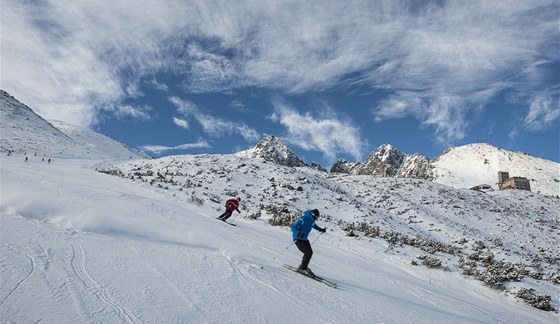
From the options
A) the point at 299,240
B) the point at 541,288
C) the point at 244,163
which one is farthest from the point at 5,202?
the point at 244,163

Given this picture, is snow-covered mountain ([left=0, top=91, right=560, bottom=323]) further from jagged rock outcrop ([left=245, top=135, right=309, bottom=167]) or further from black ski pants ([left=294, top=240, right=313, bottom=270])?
jagged rock outcrop ([left=245, top=135, right=309, bottom=167])

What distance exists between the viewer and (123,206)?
45.4 ft

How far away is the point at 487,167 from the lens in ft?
358

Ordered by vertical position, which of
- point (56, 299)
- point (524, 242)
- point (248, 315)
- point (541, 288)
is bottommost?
point (56, 299)

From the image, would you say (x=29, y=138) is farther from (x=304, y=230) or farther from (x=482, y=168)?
(x=482, y=168)

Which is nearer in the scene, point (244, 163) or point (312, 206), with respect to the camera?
point (312, 206)

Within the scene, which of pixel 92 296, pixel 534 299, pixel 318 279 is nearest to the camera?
pixel 92 296

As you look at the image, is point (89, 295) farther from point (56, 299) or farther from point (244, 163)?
point (244, 163)

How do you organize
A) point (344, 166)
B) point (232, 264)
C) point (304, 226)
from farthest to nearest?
point (344, 166)
point (304, 226)
point (232, 264)

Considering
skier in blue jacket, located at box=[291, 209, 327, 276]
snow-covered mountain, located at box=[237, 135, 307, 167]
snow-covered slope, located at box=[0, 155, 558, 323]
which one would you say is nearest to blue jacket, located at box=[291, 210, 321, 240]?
skier in blue jacket, located at box=[291, 209, 327, 276]

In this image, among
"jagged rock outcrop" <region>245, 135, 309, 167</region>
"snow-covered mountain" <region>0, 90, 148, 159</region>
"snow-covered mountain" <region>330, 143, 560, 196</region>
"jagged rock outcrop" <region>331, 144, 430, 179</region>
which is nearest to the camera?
"snow-covered mountain" <region>0, 90, 148, 159</region>

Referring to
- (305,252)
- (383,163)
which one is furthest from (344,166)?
(305,252)

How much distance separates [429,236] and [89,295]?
80.6 feet

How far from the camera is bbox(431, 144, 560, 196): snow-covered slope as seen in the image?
9418cm
